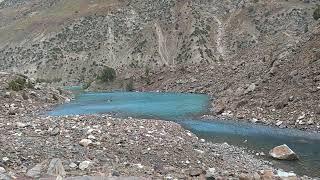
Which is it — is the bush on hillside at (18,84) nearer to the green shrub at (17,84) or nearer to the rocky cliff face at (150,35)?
the green shrub at (17,84)

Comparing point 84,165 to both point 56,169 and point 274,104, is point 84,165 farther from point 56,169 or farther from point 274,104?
point 274,104

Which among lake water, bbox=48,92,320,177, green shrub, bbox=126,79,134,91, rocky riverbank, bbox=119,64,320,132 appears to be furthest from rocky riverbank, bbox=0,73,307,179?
green shrub, bbox=126,79,134,91

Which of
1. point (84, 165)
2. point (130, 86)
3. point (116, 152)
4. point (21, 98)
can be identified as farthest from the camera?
point (130, 86)

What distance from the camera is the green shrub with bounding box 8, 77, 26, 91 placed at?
6103 cm

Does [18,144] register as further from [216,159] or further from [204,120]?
[204,120]

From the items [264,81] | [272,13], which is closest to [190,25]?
[272,13]

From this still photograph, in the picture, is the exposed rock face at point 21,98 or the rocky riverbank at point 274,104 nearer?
the rocky riverbank at point 274,104

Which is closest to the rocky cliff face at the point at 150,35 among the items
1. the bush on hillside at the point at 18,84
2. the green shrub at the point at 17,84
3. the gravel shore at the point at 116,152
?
the bush on hillside at the point at 18,84

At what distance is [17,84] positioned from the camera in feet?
206

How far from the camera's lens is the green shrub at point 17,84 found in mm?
61031

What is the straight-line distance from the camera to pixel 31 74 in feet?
522

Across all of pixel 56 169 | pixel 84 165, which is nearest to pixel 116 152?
pixel 84 165

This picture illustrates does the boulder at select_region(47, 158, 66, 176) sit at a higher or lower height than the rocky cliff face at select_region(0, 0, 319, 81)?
lower

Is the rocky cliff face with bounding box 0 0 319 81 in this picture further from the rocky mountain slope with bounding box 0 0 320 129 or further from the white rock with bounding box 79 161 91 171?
the white rock with bounding box 79 161 91 171
